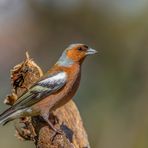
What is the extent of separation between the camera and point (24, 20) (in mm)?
24734

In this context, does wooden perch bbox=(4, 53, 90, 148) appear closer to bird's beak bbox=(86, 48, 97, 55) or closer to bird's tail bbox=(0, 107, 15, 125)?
bird's tail bbox=(0, 107, 15, 125)

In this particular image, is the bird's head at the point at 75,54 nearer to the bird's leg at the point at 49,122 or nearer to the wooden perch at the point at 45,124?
the wooden perch at the point at 45,124

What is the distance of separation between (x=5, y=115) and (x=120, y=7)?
37.6 feet

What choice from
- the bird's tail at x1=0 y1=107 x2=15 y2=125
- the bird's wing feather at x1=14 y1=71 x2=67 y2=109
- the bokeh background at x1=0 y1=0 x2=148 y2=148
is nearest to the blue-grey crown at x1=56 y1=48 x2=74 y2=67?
the bird's wing feather at x1=14 y1=71 x2=67 y2=109

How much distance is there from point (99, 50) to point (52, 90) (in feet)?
35.0

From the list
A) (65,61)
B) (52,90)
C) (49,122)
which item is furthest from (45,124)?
(65,61)

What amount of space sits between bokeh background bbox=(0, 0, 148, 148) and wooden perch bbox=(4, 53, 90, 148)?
11.9 feet

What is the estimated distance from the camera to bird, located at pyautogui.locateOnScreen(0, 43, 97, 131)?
9758 millimetres

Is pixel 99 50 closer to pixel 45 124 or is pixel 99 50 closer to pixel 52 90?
pixel 52 90

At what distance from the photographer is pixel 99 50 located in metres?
20.6

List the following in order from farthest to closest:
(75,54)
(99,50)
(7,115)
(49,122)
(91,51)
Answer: (99,50)
(75,54)
(91,51)
(7,115)
(49,122)

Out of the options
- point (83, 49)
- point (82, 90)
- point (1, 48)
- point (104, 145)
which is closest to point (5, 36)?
point (1, 48)

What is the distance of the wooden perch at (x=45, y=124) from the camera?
30.3 feet

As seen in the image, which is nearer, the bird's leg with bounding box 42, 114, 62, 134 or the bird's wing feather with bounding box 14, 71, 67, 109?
the bird's leg with bounding box 42, 114, 62, 134
